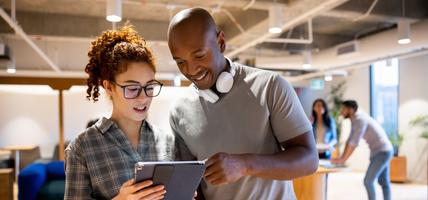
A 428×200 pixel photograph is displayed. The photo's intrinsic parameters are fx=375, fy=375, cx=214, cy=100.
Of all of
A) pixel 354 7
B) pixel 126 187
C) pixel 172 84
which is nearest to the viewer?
pixel 126 187

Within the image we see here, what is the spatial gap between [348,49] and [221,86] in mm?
6326

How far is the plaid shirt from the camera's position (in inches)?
43.0

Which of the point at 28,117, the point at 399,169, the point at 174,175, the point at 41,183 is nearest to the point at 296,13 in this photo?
the point at 41,183

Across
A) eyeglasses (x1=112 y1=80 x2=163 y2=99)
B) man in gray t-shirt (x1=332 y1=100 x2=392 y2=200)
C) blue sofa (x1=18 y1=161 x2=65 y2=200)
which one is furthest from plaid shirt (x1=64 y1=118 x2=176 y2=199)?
blue sofa (x1=18 y1=161 x2=65 y2=200)

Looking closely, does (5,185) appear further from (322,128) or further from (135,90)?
(322,128)

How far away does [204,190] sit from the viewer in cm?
116

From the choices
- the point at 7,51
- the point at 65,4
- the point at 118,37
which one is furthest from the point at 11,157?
the point at 118,37

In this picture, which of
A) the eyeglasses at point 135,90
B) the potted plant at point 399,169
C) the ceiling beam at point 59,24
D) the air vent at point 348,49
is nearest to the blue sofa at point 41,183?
the ceiling beam at point 59,24

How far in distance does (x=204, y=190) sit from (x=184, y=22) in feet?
1.68

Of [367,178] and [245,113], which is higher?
[245,113]

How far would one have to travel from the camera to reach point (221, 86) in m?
1.09

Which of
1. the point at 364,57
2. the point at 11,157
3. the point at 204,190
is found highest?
the point at 364,57

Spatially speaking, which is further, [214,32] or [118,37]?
[118,37]

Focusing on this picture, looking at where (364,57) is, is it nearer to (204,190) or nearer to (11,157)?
(204,190)
